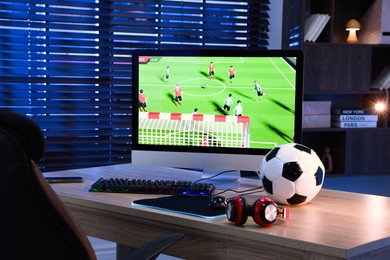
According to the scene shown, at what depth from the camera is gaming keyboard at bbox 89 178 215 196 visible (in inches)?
82.9

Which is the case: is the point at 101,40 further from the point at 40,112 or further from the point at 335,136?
the point at 335,136

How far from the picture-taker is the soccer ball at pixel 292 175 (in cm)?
192

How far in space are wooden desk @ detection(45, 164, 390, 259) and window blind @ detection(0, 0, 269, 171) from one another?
3.74 ft

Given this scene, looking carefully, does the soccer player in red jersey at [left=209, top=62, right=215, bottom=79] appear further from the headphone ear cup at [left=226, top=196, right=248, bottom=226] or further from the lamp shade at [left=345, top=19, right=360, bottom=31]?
the lamp shade at [left=345, top=19, right=360, bottom=31]

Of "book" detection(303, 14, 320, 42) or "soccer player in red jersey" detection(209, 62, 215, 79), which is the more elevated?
"book" detection(303, 14, 320, 42)

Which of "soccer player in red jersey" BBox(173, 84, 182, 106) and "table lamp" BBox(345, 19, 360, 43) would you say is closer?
"soccer player in red jersey" BBox(173, 84, 182, 106)

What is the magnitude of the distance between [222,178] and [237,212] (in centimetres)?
74

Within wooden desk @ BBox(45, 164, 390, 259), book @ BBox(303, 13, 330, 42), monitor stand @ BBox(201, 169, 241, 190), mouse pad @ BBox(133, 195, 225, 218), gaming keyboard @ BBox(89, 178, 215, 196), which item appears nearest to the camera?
wooden desk @ BBox(45, 164, 390, 259)

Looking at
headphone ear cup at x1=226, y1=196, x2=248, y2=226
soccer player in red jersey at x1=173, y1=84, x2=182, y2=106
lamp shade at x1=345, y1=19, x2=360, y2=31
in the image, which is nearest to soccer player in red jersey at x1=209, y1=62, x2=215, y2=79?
soccer player in red jersey at x1=173, y1=84, x2=182, y2=106

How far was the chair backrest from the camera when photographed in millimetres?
1093

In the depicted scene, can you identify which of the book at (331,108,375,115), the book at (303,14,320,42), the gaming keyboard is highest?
the book at (303,14,320,42)

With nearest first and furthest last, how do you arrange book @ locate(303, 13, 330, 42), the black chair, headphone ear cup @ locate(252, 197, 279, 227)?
1. the black chair
2. headphone ear cup @ locate(252, 197, 279, 227)
3. book @ locate(303, 13, 330, 42)

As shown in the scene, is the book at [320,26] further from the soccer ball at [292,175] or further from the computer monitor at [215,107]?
the soccer ball at [292,175]

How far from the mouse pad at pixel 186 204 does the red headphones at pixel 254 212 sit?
0.34 feet
